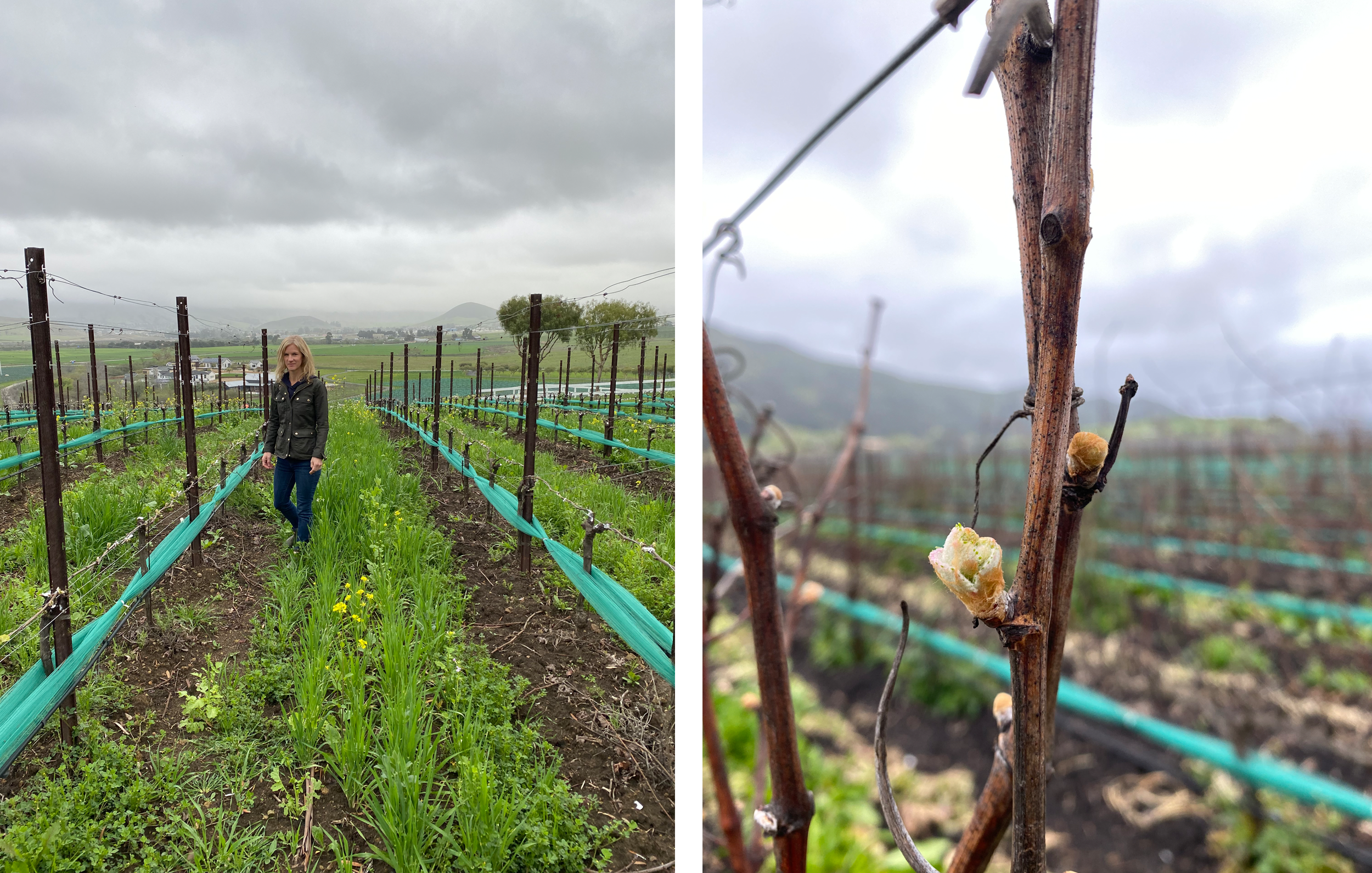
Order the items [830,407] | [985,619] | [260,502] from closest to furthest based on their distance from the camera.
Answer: [985,619], [830,407], [260,502]

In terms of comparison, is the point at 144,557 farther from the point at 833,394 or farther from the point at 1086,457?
the point at 1086,457

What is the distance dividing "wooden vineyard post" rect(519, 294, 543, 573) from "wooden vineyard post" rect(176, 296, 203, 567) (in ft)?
1.70

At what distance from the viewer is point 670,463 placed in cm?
122

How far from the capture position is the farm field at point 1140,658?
884 mm

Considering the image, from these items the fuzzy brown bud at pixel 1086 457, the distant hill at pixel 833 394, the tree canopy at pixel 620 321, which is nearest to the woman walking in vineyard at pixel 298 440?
the tree canopy at pixel 620 321

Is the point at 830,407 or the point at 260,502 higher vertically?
the point at 830,407

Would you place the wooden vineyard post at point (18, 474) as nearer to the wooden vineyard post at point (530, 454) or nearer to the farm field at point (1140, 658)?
the wooden vineyard post at point (530, 454)

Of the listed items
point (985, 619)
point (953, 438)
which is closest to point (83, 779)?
point (985, 619)

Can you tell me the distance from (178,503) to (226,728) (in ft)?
1.44

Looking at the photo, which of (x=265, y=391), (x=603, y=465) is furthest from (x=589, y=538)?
(x=265, y=391)

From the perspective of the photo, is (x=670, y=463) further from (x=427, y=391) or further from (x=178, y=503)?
(x=178, y=503)

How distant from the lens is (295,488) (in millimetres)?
1151

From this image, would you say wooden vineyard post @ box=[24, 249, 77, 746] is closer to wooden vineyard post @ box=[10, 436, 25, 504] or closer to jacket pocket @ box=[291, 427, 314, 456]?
wooden vineyard post @ box=[10, 436, 25, 504]

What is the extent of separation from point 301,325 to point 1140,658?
1.80 m
